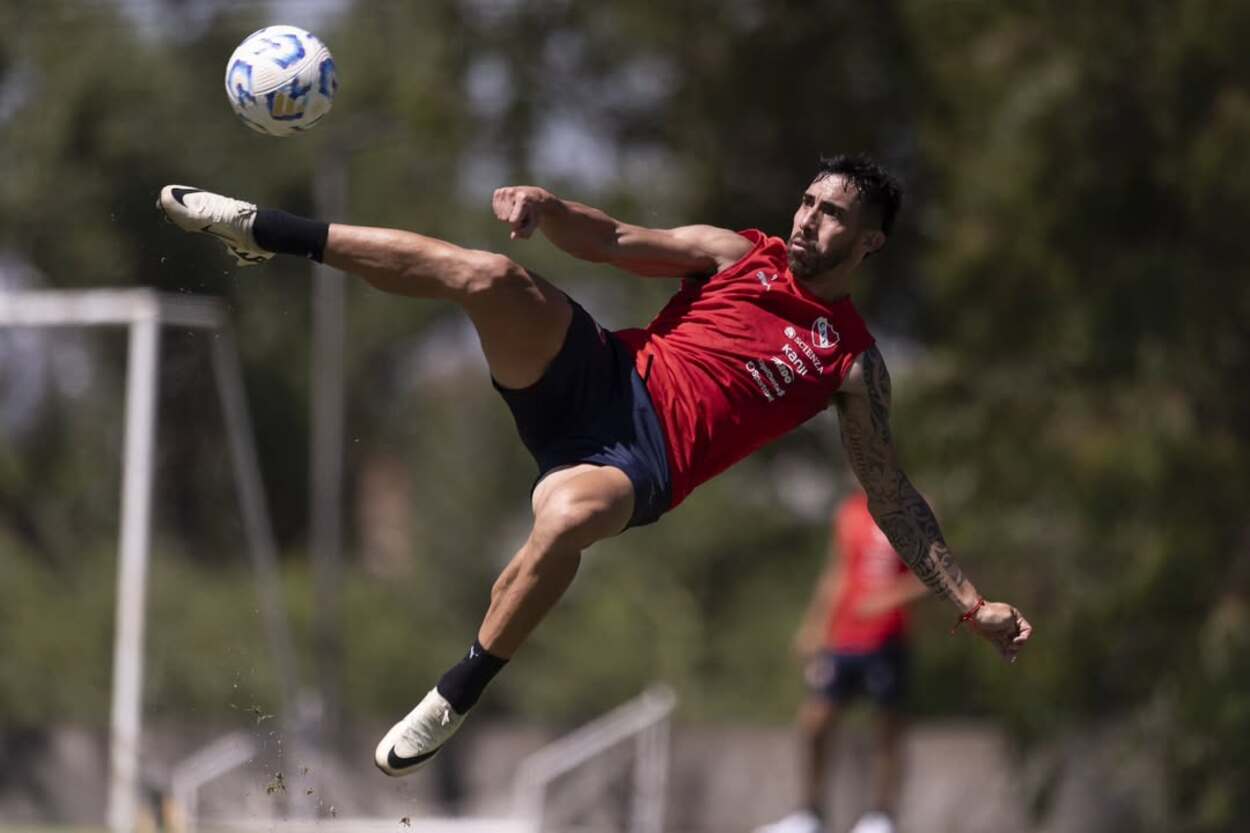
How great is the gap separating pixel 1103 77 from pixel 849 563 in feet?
15.5

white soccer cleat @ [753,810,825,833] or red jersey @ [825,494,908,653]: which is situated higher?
red jersey @ [825,494,908,653]

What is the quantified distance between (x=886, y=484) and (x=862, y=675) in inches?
199

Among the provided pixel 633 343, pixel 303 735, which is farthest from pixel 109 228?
pixel 633 343

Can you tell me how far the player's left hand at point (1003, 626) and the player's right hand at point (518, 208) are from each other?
85.2 inches

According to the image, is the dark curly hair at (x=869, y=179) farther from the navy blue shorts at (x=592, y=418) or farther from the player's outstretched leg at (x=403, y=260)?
the player's outstretched leg at (x=403, y=260)

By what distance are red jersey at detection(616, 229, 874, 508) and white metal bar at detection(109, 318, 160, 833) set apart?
6.37 meters

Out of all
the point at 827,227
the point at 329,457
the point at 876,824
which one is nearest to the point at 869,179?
the point at 827,227

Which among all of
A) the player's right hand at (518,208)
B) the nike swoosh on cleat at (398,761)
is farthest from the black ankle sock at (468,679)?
the player's right hand at (518,208)

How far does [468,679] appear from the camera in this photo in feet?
22.6

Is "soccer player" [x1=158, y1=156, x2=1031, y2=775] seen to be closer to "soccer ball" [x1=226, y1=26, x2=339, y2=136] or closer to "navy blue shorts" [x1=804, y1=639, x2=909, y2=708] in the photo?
"soccer ball" [x1=226, y1=26, x2=339, y2=136]

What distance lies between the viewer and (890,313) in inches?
752

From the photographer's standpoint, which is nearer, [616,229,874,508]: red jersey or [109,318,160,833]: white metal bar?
[616,229,874,508]: red jersey

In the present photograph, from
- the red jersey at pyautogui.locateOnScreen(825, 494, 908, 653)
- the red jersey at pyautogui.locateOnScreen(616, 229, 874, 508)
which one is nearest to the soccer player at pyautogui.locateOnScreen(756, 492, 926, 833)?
the red jersey at pyautogui.locateOnScreen(825, 494, 908, 653)

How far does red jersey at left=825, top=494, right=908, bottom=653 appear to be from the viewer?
12.5 metres
